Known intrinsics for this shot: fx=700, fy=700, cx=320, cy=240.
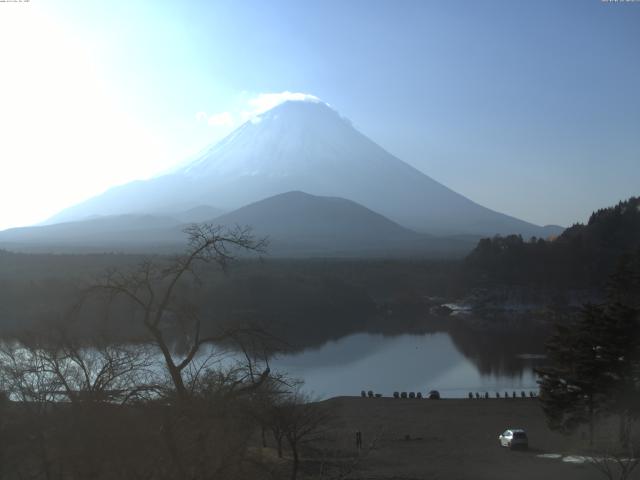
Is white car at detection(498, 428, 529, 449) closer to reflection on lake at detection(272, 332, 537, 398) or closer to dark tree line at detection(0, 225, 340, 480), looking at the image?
reflection on lake at detection(272, 332, 537, 398)

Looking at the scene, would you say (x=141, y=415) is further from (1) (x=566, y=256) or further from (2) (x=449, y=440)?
(1) (x=566, y=256)

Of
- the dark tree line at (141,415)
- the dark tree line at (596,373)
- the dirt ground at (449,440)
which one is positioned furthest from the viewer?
the dark tree line at (596,373)

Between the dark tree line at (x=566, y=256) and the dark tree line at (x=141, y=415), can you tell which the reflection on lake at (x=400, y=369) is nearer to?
the dark tree line at (x=141, y=415)

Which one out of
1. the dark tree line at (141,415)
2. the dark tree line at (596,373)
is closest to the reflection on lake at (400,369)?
the dark tree line at (596,373)

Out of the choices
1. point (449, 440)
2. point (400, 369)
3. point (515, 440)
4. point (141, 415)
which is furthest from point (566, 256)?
point (141, 415)

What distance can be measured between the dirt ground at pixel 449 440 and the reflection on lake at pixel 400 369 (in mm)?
2125

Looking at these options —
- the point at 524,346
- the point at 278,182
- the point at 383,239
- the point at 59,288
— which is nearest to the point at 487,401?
the point at 524,346

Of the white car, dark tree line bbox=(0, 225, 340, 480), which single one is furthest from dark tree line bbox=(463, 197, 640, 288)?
dark tree line bbox=(0, 225, 340, 480)

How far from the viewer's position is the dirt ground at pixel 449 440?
7.71 meters

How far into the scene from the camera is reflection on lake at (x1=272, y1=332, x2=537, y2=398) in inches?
658

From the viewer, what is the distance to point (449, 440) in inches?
410

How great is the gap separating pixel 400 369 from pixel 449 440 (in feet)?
29.5

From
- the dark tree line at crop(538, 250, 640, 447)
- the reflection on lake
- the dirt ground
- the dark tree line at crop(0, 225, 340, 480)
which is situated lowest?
the reflection on lake

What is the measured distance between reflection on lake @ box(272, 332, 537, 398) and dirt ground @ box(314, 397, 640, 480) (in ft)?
6.97
